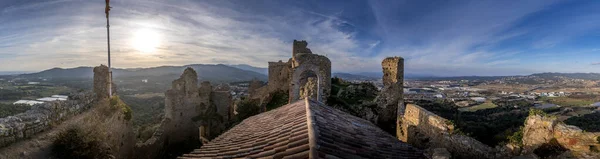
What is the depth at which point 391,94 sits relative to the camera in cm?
1703

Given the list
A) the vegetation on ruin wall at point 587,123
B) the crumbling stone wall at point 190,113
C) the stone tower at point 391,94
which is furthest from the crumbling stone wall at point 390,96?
the vegetation on ruin wall at point 587,123

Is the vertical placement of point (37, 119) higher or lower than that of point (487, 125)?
higher

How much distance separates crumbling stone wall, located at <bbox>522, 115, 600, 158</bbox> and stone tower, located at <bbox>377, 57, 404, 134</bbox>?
8.97 metres

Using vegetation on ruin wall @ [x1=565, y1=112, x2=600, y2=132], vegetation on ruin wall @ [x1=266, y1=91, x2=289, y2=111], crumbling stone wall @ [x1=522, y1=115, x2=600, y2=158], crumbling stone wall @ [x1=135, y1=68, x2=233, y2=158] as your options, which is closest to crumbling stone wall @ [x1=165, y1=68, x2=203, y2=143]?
crumbling stone wall @ [x1=135, y1=68, x2=233, y2=158]

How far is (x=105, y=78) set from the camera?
1273 centimetres

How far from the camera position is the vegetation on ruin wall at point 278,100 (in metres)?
20.9

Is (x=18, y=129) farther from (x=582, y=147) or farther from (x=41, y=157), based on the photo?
(x=582, y=147)

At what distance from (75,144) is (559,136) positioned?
458 inches

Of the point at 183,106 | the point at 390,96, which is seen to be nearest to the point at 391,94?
the point at 390,96

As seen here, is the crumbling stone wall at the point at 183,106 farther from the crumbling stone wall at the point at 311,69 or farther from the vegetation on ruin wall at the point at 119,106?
the crumbling stone wall at the point at 311,69

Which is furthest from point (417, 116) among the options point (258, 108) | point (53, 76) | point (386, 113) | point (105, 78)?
point (53, 76)

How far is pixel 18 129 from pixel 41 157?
32.4 inches

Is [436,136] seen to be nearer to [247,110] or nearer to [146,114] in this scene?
[247,110]

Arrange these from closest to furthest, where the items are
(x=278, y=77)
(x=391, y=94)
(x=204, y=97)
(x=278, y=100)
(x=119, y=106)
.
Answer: (x=119, y=106)
(x=391, y=94)
(x=204, y=97)
(x=278, y=100)
(x=278, y=77)
